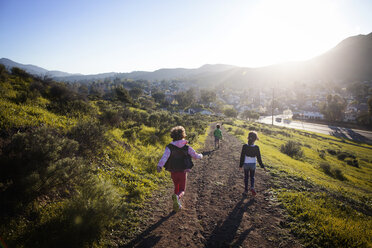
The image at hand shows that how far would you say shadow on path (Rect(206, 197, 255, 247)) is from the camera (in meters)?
3.54

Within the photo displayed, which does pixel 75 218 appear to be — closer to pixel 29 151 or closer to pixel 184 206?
pixel 29 151

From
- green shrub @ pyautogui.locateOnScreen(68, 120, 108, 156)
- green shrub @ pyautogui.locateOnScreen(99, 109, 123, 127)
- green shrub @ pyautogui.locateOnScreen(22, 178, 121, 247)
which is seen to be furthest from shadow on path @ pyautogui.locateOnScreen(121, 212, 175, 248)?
green shrub @ pyautogui.locateOnScreen(99, 109, 123, 127)

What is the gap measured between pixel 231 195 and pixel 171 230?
9.57 feet

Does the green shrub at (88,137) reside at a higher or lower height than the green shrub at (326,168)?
higher

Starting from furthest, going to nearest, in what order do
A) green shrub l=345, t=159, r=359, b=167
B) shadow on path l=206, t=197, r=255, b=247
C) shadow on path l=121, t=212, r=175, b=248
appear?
green shrub l=345, t=159, r=359, b=167, shadow on path l=206, t=197, r=255, b=247, shadow on path l=121, t=212, r=175, b=248

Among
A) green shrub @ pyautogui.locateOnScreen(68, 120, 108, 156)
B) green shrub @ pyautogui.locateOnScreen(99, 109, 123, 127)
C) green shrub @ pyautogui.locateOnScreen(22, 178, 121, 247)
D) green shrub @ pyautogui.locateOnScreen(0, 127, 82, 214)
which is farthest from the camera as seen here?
green shrub @ pyautogui.locateOnScreen(99, 109, 123, 127)

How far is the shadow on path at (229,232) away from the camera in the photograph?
3544mm

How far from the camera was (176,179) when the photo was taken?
173 inches

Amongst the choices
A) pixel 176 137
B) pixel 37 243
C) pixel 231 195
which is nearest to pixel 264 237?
pixel 231 195

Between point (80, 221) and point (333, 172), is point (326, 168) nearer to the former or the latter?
point (333, 172)

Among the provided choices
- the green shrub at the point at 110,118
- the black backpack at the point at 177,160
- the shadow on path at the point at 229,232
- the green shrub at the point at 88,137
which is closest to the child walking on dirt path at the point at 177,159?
the black backpack at the point at 177,160

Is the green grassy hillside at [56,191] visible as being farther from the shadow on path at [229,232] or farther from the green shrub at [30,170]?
the shadow on path at [229,232]

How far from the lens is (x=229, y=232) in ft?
12.8

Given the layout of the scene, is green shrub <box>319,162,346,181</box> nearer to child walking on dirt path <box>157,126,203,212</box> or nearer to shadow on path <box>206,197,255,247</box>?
shadow on path <box>206,197,255,247</box>
